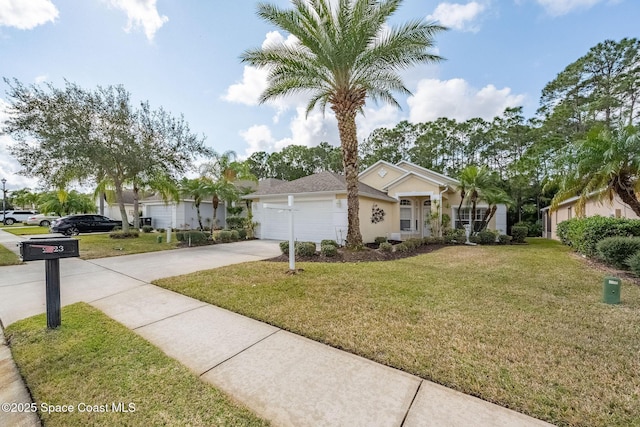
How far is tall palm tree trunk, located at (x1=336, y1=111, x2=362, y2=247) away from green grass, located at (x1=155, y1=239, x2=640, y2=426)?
8.50 ft

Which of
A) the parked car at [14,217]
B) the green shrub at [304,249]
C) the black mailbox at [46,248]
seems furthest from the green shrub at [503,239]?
the parked car at [14,217]

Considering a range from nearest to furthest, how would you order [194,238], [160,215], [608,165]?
1. [608,165]
2. [194,238]
3. [160,215]

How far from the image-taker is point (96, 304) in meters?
5.08

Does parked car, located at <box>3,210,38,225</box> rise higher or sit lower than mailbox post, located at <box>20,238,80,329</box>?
higher

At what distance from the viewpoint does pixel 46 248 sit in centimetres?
370

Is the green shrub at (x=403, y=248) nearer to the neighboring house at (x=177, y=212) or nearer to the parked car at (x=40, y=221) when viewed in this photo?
the neighboring house at (x=177, y=212)

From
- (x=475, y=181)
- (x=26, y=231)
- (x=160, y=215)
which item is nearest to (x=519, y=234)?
(x=475, y=181)

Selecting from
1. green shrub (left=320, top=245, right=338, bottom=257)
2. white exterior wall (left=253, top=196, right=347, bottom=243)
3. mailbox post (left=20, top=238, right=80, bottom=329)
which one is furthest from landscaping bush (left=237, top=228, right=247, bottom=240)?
mailbox post (left=20, top=238, right=80, bottom=329)

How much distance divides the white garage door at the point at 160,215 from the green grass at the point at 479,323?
20.3 metres

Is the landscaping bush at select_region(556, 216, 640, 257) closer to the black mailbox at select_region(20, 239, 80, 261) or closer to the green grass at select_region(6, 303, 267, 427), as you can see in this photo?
the green grass at select_region(6, 303, 267, 427)

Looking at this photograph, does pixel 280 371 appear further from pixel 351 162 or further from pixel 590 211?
pixel 590 211

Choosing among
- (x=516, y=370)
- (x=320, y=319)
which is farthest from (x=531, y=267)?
(x=320, y=319)

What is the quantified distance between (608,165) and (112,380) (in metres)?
11.0

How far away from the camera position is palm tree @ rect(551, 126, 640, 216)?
6.98 metres
